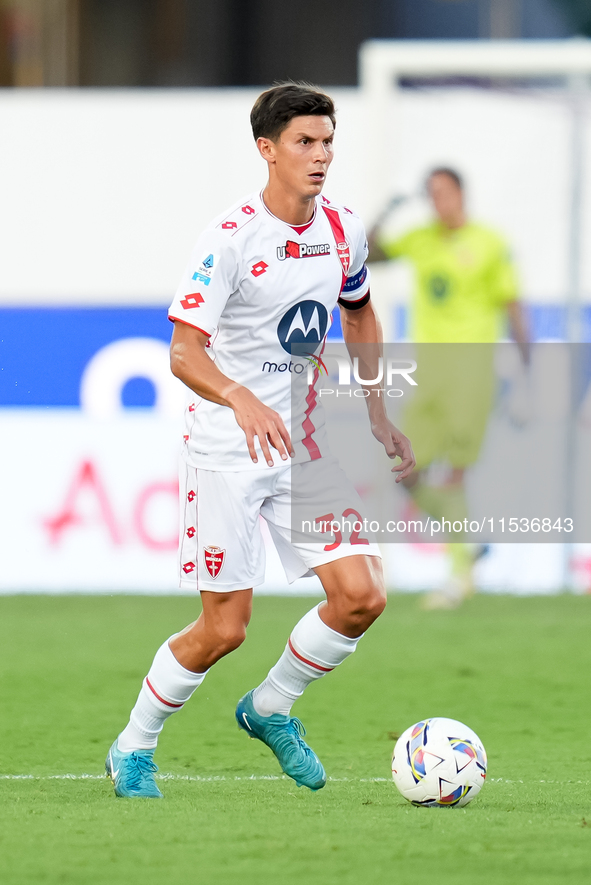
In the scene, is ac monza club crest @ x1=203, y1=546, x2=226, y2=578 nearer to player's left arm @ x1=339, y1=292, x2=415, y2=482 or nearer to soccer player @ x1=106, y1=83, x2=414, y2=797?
A: soccer player @ x1=106, y1=83, x2=414, y2=797

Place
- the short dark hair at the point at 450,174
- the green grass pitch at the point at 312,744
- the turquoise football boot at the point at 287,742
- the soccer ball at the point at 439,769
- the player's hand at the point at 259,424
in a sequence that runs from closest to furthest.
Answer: the green grass pitch at the point at 312,744 < the player's hand at the point at 259,424 < the soccer ball at the point at 439,769 < the turquoise football boot at the point at 287,742 < the short dark hair at the point at 450,174

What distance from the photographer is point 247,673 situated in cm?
681

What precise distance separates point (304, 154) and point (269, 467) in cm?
84

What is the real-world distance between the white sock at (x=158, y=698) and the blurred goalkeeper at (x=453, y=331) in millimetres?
4438

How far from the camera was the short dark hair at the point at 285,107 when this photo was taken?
4.15 meters

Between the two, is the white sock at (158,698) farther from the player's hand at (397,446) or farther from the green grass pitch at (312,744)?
the player's hand at (397,446)

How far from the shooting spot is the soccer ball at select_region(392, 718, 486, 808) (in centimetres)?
397

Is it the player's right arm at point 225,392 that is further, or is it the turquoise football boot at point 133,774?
the turquoise football boot at point 133,774

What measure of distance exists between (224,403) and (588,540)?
5819 millimetres

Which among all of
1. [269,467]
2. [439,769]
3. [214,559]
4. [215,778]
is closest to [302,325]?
[269,467]

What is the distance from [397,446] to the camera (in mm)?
4426

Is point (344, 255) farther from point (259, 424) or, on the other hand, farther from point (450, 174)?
point (450, 174)

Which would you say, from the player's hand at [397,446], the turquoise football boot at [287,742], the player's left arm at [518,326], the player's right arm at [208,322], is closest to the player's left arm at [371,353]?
the player's hand at [397,446]

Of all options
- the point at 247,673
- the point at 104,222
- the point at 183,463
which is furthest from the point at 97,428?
the point at 183,463
